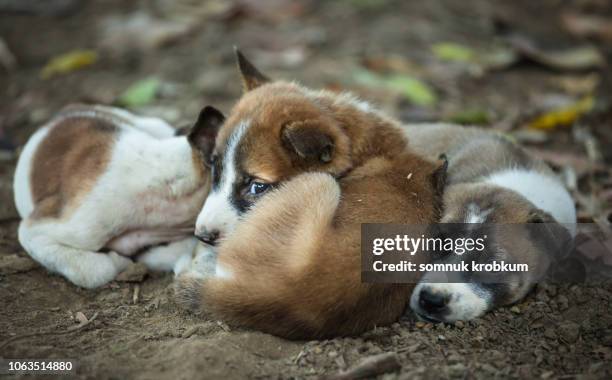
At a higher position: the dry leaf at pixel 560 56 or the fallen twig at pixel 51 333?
the dry leaf at pixel 560 56

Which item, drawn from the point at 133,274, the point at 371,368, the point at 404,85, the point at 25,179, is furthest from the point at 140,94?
the point at 371,368

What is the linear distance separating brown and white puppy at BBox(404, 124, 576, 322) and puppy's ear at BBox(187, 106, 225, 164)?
1.44 metres

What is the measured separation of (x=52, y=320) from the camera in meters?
4.30

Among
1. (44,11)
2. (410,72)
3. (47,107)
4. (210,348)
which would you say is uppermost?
(44,11)

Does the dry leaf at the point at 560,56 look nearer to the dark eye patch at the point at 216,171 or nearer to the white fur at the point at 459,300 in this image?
the white fur at the point at 459,300

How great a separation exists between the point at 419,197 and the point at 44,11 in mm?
6919

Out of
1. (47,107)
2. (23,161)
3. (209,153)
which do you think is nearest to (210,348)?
(209,153)

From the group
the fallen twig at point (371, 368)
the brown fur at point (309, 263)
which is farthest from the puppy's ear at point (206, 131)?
the fallen twig at point (371, 368)

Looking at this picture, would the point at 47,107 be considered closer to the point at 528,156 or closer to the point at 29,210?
the point at 29,210

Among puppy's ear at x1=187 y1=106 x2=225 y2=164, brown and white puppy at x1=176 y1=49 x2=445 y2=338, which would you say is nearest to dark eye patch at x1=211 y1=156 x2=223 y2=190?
brown and white puppy at x1=176 y1=49 x2=445 y2=338

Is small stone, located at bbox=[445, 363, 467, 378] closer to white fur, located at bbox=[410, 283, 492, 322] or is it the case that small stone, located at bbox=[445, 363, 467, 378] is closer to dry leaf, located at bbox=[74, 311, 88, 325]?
white fur, located at bbox=[410, 283, 492, 322]

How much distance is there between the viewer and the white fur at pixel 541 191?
5.11m

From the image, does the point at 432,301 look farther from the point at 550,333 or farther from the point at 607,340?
the point at 607,340

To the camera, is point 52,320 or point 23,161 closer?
point 52,320
